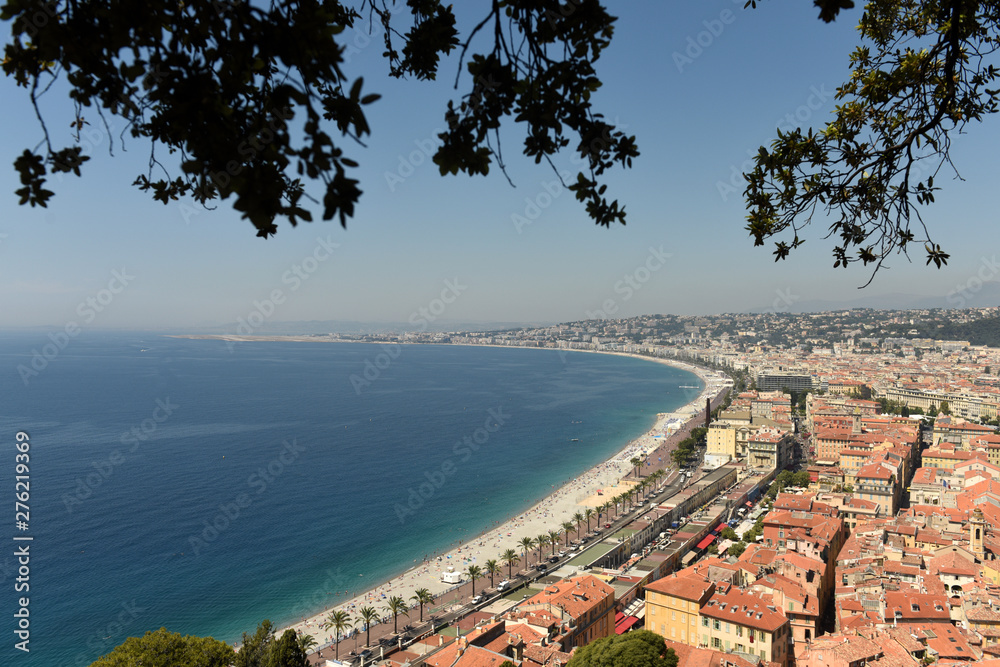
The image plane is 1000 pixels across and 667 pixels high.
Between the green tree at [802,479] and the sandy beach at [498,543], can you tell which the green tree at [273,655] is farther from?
the green tree at [802,479]

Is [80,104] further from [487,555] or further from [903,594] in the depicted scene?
[487,555]

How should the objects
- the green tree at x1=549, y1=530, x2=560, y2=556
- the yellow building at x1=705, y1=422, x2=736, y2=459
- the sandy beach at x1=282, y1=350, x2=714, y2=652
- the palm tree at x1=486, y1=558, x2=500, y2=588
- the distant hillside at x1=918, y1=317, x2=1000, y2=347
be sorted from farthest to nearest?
1. the distant hillside at x1=918, y1=317, x2=1000, y2=347
2. the yellow building at x1=705, y1=422, x2=736, y2=459
3. the green tree at x1=549, y1=530, x2=560, y2=556
4. the palm tree at x1=486, y1=558, x2=500, y2=588
5. the sandy beach at x1=282, y1=350, x2=714, y2=652

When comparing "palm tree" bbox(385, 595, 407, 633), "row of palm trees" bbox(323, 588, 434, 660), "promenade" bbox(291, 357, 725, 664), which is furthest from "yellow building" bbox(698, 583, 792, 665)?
"palm tree" bbox(385, 595, 407, 633)


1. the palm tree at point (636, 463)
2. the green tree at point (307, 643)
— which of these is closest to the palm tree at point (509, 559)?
the green tree at point (307, 643)

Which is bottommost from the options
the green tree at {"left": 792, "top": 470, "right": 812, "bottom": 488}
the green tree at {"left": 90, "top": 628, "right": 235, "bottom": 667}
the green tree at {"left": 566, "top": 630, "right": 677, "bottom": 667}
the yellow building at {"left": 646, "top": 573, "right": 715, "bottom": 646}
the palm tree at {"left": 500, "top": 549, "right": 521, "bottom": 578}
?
the palm tree at {"left": 500, "top": 549, "right": 521, "bottom": 578}

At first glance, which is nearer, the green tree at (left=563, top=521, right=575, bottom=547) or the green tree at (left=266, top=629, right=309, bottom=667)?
the green tree at (left=266, top=629, right=309, bottom=667)

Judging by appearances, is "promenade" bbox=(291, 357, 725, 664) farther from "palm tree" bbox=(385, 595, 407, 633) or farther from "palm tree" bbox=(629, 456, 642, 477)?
"palm tree" bbox=(629, 456, 642, 477)

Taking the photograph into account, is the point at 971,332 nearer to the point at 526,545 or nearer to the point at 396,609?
the point at 526,545

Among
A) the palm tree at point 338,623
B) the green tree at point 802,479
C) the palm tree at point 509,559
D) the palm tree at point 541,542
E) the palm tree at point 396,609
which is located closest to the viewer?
the palm tree at point 338,623
